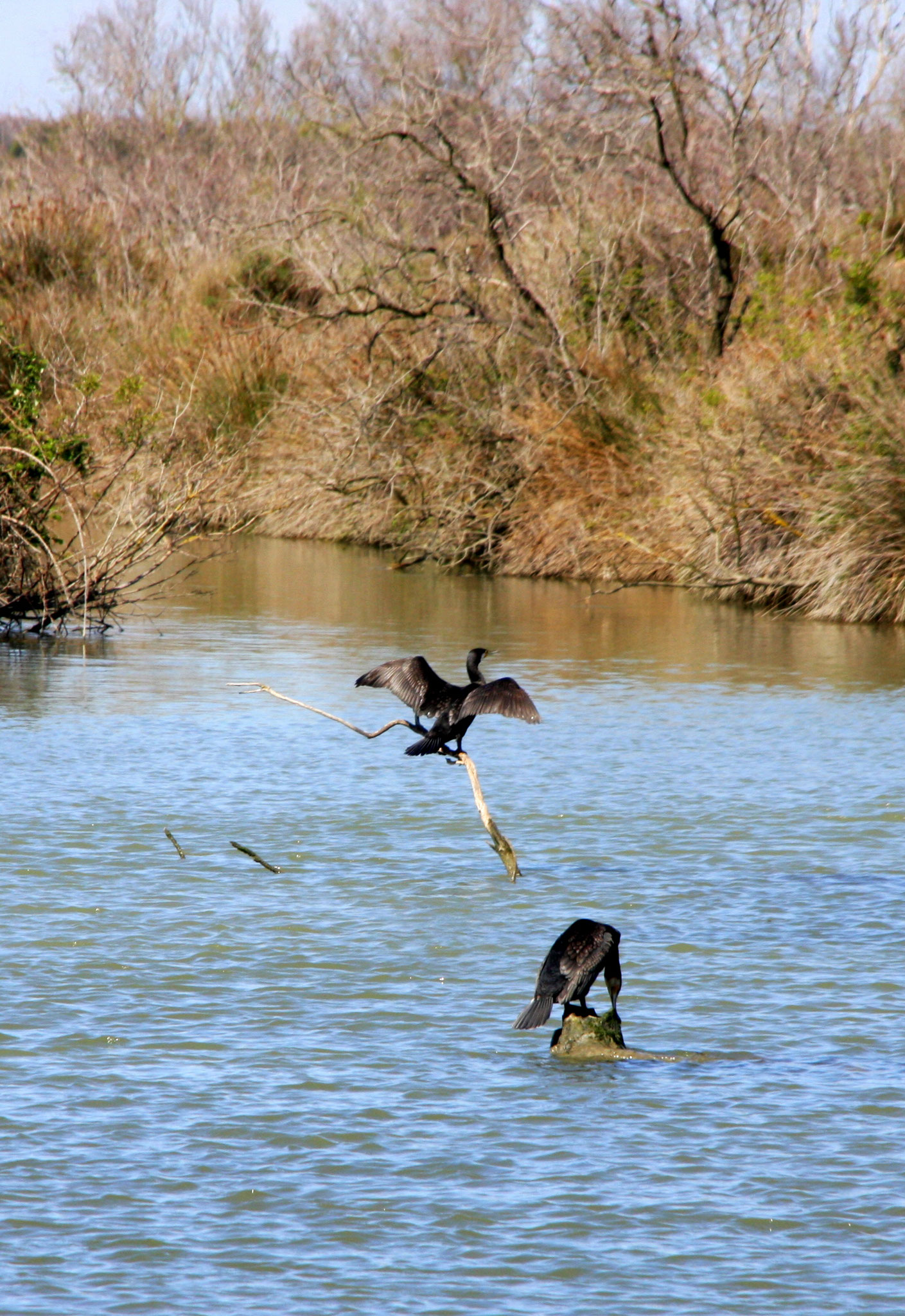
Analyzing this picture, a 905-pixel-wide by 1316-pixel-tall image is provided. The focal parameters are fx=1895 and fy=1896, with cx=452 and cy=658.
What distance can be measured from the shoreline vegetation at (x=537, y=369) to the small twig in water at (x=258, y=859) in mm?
6006

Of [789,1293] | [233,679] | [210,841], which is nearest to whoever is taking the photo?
[789,1293]

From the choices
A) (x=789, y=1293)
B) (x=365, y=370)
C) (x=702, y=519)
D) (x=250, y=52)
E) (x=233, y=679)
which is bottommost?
(x=789, y=1293)

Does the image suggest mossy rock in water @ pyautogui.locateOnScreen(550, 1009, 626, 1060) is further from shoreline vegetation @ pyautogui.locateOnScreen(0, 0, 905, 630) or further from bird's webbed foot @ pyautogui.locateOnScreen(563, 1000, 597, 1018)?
shoreline vegetation @ pyautogui.locateOnScreen(0, 0, 905, 630)

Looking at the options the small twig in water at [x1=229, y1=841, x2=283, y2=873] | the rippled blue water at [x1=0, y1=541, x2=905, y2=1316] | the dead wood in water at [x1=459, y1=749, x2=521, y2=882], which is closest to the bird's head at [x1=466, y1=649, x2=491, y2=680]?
the dead wood in water at [x1=459, y1=749, x2=521, y2=882]

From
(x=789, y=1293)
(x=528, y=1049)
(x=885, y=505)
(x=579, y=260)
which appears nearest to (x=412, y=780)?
(x=528, y=1049)

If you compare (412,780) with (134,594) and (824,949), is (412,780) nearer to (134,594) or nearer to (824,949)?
(824,949)

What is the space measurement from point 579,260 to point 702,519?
15.6 feet

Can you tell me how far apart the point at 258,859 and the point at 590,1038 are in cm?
205

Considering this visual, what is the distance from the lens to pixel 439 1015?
215 inches

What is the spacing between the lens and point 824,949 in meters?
6.22

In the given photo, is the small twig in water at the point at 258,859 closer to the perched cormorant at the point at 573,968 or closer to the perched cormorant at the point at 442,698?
the perched cormorant at the point at 442,698

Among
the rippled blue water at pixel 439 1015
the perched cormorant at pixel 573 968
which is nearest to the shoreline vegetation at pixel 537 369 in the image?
the rippled blue water at pixel 439 1015

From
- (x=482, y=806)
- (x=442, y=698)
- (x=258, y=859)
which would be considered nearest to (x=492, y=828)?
(x=482, y=806)

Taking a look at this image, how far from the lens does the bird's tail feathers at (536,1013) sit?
16.5 feet
